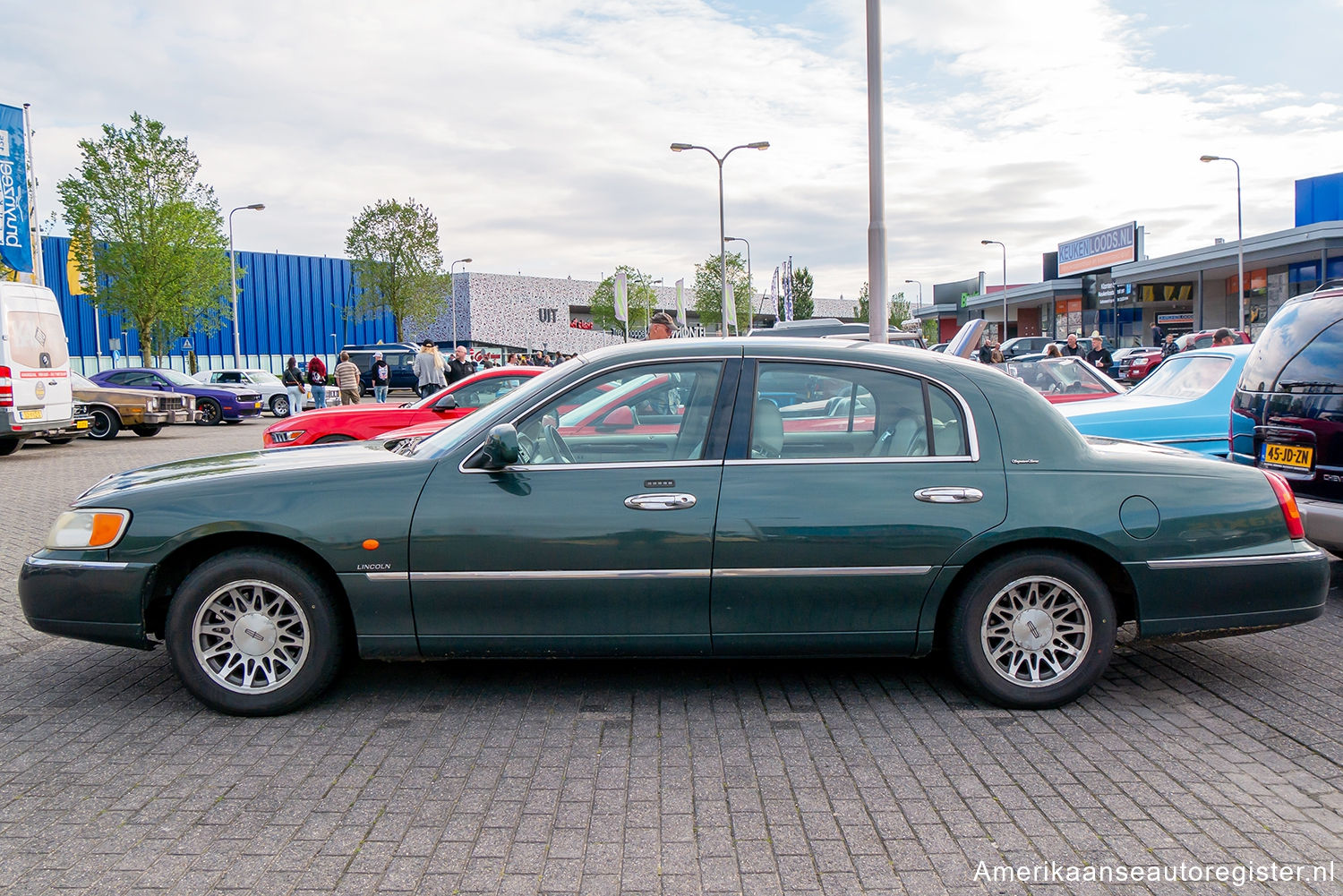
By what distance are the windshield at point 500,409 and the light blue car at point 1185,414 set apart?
17.9 feet

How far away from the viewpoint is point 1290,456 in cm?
623

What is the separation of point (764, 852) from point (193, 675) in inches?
99.0

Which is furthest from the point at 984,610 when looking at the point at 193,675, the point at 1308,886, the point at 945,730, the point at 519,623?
the point at 193,675

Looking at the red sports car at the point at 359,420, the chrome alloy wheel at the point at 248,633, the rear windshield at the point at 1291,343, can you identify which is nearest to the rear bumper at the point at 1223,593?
the rear windshield at the point at 1291,343

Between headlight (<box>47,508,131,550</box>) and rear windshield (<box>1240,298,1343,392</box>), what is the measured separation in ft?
20.9

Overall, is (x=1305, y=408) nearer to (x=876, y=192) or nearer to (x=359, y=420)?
(x=876, y=192)

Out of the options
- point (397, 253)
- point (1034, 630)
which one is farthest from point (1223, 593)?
point (397, 253)

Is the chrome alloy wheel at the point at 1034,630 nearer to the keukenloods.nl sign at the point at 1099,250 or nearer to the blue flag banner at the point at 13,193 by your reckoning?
the blue flag banner at the point at 13,193

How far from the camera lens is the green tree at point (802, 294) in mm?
79625

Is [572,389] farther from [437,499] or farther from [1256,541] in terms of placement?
[1256,541]

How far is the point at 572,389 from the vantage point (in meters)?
4.38

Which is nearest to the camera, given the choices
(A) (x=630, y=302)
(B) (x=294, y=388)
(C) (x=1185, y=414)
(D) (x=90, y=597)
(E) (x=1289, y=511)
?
(D) (x=90, y=597)

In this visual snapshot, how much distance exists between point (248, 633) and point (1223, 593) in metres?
4.01

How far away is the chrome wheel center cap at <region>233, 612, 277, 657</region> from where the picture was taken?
4199 mm
